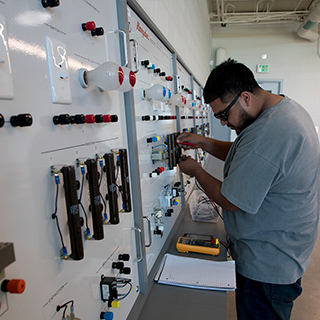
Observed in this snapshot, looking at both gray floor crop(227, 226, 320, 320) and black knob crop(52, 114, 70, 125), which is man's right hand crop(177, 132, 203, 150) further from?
gray floor crop(227, 226, 320, 320)

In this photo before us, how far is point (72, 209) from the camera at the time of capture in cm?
56

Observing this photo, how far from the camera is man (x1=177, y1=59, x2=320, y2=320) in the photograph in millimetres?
896

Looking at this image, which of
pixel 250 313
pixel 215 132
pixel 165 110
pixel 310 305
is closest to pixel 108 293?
pixel 250 313

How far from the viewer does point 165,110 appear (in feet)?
4.98

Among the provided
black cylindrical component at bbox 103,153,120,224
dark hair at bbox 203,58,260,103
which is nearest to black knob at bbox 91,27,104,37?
black cylindrical component at bbox 103,153,120,224

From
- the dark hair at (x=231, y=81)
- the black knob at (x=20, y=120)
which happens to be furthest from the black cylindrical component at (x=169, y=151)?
the black knob at (x=20, y=120)

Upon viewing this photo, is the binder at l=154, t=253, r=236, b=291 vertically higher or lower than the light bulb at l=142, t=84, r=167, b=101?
lower

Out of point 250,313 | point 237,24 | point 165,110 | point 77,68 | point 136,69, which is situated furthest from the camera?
point 237,24

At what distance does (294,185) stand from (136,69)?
2.54 feet

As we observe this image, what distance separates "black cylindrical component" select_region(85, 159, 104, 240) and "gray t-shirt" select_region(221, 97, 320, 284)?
0.51 meters

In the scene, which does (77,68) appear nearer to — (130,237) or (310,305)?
(130,237)

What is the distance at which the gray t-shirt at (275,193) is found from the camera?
890mm

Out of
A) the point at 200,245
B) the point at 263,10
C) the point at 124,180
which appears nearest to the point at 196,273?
the point at 200,245

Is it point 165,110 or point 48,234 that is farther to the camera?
point 165,110
